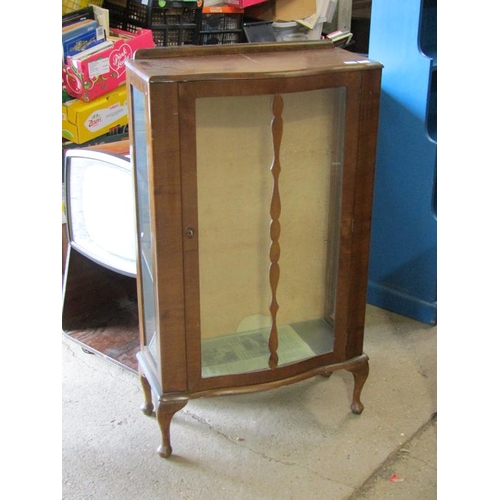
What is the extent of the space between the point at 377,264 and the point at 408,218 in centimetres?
21

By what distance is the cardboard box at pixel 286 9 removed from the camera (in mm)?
3031

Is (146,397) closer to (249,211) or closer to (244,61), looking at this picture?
(249,211)

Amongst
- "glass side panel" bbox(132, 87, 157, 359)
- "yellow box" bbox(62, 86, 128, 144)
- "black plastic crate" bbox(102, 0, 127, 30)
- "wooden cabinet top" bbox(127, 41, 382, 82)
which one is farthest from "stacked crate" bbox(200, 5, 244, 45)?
"glass side panel" bbox(132, 87, 157, 359)

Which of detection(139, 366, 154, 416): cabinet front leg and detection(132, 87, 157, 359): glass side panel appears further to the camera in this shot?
detection(139, 366, 154, 416): cabinet front leg

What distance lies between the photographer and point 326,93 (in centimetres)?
149

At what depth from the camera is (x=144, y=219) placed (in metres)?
1.55

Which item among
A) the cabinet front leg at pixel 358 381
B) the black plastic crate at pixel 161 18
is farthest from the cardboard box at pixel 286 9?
the cabinet front leg at pixel 358 381

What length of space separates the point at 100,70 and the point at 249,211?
4.34 feet

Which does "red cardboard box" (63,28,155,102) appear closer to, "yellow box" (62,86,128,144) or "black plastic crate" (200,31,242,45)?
"yellow box" (62,86,128,144)

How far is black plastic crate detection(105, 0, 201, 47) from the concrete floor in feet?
4.68

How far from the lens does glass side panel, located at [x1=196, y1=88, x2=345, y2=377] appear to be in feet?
4.73

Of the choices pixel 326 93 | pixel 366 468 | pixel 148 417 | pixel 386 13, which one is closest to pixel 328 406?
pixel 366 468

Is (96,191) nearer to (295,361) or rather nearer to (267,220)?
(267,220)

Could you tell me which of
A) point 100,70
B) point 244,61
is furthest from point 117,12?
point 244,61
